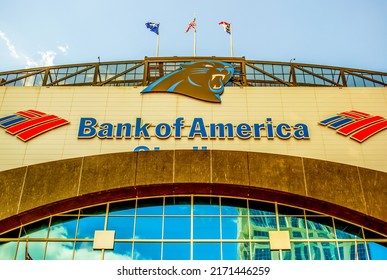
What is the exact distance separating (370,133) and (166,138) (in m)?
12.2

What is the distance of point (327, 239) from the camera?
846 inches

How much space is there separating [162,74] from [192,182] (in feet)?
44.2

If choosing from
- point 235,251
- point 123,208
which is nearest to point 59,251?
point 123,208

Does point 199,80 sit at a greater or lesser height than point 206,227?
greater

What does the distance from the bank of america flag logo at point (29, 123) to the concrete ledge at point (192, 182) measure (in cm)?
663

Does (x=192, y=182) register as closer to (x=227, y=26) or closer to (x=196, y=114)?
(x=196, y=114)

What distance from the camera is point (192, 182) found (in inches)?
877

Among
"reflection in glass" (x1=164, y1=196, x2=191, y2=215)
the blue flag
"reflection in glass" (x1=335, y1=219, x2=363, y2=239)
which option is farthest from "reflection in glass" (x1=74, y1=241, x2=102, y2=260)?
the blue flag

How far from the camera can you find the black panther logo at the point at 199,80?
30.5 metres

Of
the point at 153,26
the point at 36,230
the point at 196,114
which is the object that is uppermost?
the point at 153,26

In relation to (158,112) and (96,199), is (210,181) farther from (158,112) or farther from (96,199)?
(158,112)

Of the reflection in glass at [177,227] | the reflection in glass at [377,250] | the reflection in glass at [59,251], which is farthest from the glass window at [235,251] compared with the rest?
the reflection in glass at [59,251]

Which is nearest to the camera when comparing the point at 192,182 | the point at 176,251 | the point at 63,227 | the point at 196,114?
the point at 176,251

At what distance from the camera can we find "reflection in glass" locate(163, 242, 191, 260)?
20719 mm
